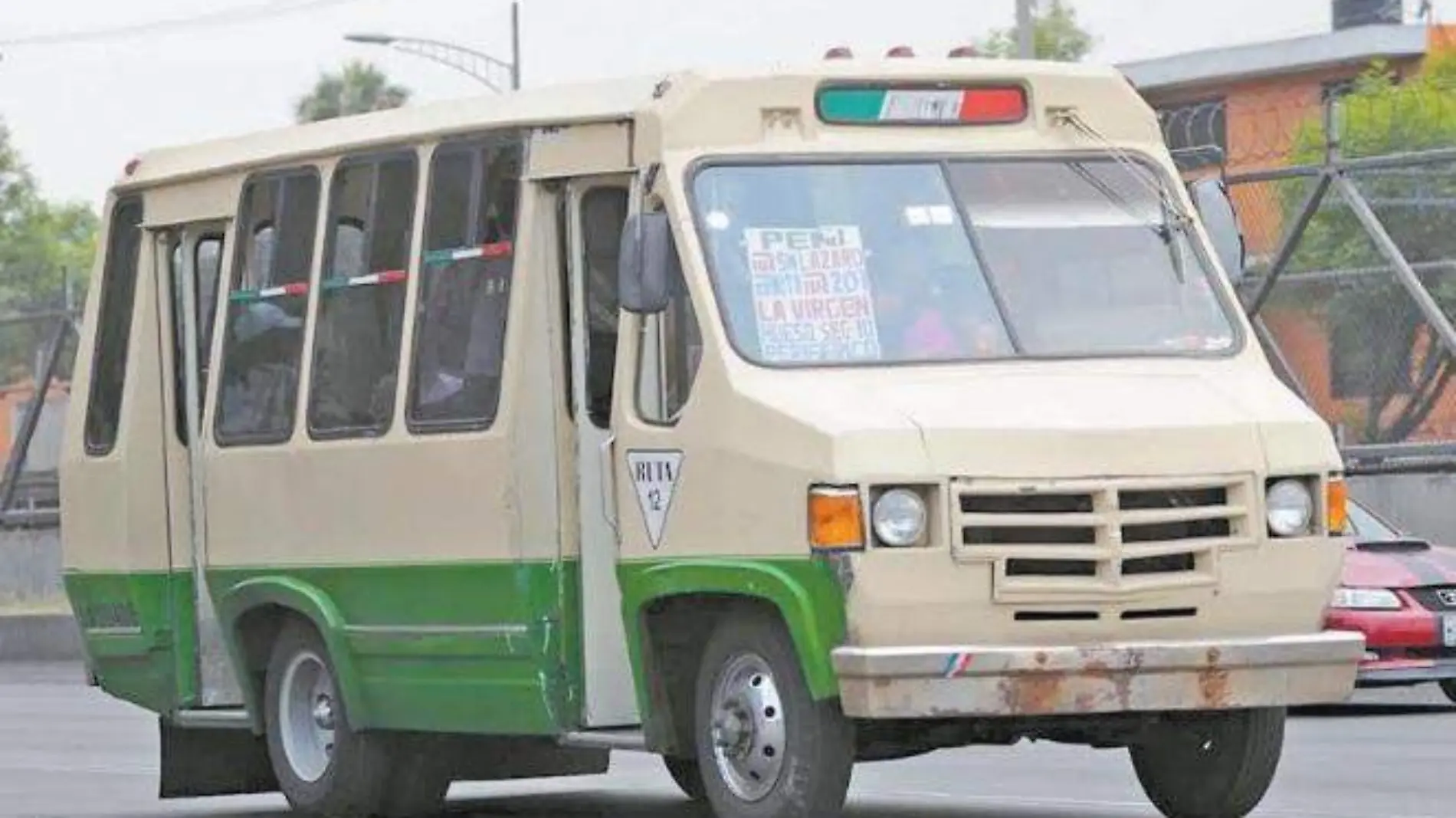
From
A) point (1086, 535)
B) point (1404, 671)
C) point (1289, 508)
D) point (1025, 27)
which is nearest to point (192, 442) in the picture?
point (1086, 535)

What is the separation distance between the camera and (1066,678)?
11844 millimetres

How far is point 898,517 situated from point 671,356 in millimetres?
1321

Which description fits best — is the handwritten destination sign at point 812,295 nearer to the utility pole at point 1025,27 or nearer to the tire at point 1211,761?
the tire at point 1211,761

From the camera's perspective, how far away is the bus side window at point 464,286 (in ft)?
44.5

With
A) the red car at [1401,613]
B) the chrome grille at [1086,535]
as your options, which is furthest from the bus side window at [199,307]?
the red car at [1401,613]

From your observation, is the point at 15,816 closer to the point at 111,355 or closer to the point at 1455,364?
the point at 111,355

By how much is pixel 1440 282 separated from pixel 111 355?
11273 millimetres

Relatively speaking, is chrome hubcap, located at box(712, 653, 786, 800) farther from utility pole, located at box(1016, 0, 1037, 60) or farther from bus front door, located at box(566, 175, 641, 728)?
utility pole, located at box(1016, 0, 1037, 60)

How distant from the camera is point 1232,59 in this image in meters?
55.5

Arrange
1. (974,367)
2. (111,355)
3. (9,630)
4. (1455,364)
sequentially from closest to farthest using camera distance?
(974,367), (111,355), (1455,364), (9,630)

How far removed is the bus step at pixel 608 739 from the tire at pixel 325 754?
149 centimetres

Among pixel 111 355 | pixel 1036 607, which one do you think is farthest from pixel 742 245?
pixel 111 355

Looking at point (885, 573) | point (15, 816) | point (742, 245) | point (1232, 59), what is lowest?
point (15, 816)

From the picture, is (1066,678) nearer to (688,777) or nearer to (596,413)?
(596,413)
